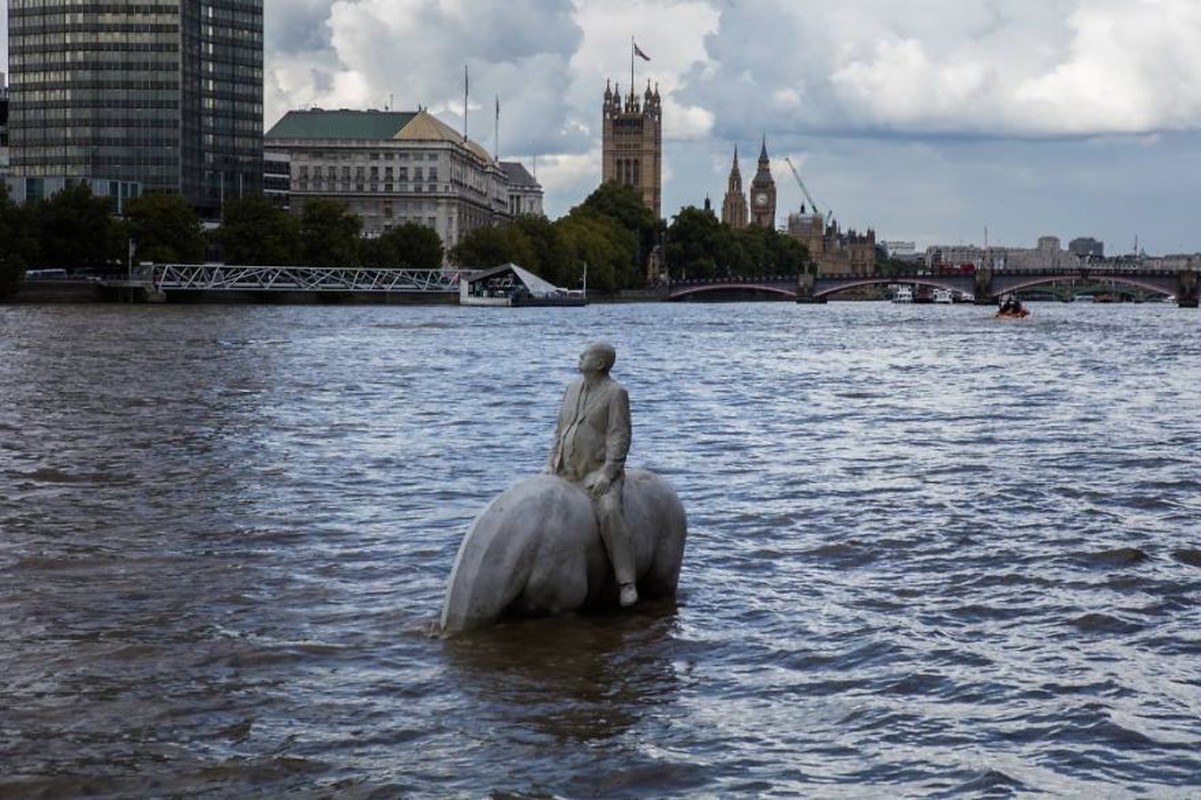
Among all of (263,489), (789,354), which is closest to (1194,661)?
(263,489)

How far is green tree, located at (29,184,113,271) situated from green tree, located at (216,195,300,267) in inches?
547

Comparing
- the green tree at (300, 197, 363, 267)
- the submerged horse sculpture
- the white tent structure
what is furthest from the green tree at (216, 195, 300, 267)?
the submerged horse sculpture

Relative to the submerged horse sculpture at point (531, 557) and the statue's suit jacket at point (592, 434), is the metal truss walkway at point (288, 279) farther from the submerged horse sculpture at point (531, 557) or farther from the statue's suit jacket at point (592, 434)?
the submerged horse sculpture at point (531, 557)

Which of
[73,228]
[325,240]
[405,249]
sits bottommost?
[405,249]

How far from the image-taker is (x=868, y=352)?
282ft

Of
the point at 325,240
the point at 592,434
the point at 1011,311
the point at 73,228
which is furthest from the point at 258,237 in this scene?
the point at 592,434

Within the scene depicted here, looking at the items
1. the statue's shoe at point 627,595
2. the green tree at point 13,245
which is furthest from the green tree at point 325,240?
the statue's shoe at point 627,595

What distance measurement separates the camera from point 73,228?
154 meters

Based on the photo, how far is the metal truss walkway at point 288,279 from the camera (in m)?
157

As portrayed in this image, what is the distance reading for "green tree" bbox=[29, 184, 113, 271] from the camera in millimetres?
152875

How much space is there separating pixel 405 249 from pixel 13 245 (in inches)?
2312

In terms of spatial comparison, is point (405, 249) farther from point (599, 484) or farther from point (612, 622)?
point (599, 484)

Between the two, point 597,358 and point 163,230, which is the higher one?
point 163,230

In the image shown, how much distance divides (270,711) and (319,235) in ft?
539
